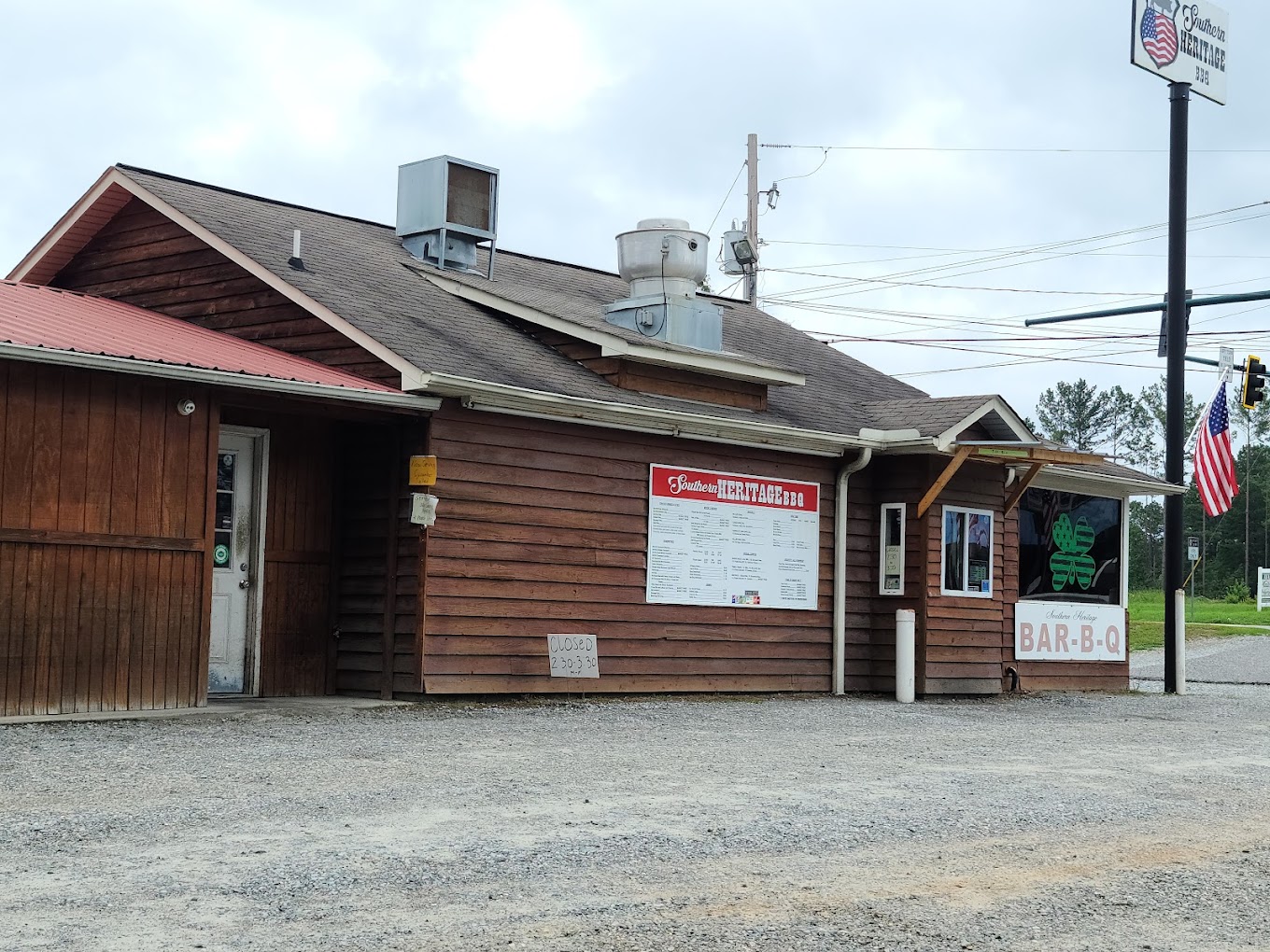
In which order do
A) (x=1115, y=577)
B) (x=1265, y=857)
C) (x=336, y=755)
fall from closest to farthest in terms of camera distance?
(x=1265, y=857), (x=336, y=755), (x=1115, y=577)

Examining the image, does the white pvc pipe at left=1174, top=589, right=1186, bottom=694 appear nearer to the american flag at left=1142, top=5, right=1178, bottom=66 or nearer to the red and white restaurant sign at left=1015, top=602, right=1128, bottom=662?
the red and white restaurant sign at left=1015, top=602, right=1128, bottom=662

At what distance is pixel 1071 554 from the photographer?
19828mm

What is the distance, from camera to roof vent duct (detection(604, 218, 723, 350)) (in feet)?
54.7

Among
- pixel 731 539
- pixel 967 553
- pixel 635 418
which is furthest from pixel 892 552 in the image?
pixel 635 418

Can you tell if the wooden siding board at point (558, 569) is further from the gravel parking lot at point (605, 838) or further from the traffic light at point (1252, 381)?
the traffic light at point (1252, 381)

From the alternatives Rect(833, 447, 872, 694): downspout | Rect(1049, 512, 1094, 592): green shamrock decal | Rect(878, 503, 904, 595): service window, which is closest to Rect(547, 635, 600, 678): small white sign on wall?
Rect(833, 447, 872, 694): downspout

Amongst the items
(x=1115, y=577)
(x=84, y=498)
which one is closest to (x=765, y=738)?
(x=84, y=498)

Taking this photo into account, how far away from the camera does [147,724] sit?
11031mm

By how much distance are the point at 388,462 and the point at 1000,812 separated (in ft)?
24.2

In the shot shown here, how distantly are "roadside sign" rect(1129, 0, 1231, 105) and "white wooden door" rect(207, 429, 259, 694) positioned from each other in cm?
1407

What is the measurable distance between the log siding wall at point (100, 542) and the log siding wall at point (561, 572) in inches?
83.0

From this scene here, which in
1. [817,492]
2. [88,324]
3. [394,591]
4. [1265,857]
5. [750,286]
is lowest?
[1265,857]

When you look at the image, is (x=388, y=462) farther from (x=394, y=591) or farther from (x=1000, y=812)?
(x=1000, y=812)

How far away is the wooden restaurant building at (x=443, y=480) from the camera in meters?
11.6
